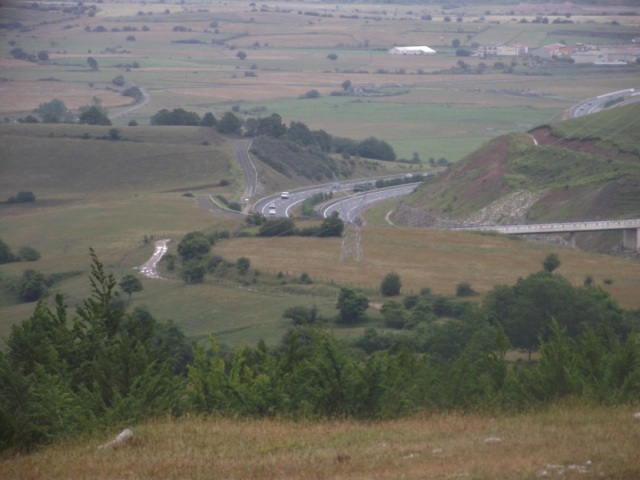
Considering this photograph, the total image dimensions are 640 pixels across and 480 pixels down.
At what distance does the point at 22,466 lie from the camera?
39.7 ft

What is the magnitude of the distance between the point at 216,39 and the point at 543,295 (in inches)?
5977

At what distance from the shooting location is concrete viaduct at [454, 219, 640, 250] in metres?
62.4

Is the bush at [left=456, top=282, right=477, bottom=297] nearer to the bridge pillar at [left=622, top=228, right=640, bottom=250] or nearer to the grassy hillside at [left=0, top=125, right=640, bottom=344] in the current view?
the grassy hillside at [left=0, top=125, right=640, bottom=344]

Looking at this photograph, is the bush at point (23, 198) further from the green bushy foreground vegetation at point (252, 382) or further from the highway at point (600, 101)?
the green bushy foreground vegetation at point (252, 382)

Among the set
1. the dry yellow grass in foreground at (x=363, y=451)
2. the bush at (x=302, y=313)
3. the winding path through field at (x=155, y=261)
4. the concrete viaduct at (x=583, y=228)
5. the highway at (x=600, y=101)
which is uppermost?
the highway at (x=600, y=101)

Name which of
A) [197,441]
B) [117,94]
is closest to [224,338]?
[197,441]

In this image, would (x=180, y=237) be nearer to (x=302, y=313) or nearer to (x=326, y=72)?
(x=302, y=313)

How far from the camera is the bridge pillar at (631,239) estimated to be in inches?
2458

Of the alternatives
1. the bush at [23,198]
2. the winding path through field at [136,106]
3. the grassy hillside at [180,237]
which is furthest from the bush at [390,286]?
the winding path through field at [136,106]

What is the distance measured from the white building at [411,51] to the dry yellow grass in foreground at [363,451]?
536 ft

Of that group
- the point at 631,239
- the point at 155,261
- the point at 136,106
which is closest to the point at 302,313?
the point at 155,261

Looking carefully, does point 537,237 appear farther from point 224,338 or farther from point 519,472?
point 519,472

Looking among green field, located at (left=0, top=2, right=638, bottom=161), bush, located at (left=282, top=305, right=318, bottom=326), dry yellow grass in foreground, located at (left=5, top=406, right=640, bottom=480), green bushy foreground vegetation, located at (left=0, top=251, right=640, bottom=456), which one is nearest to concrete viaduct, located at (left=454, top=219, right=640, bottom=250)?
bush, located at (left=282, top=305, right=318, bottom=326)

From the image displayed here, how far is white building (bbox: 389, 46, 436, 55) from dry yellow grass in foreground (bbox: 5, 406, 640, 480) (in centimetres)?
16339
